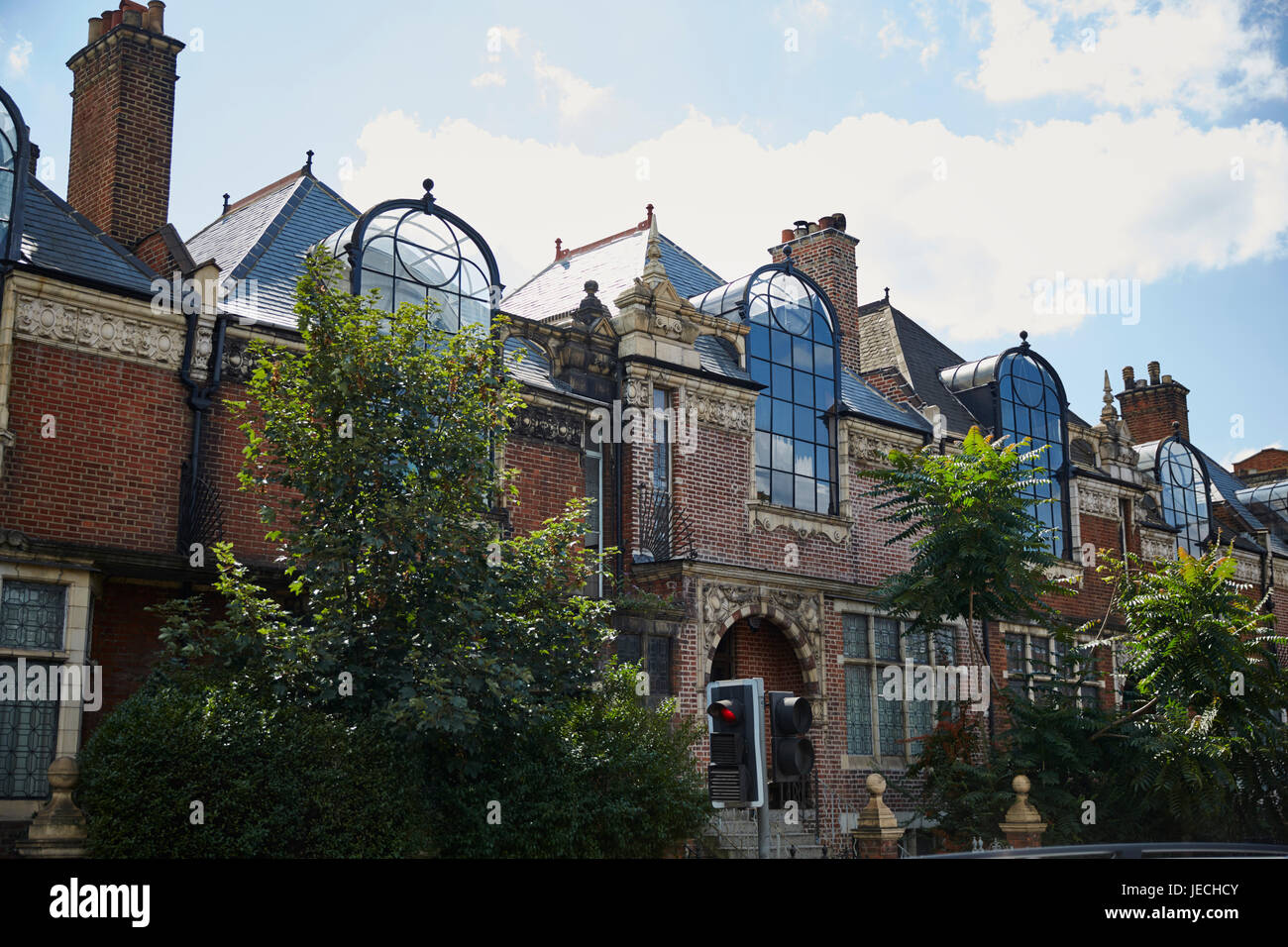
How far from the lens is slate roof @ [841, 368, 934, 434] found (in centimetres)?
2200

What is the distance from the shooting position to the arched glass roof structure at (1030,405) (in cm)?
2512

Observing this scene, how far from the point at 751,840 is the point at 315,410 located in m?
8.49

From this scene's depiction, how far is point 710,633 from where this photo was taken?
1769 cm

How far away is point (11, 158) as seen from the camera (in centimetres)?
1395

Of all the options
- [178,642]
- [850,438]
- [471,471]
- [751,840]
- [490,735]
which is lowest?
[751,840]

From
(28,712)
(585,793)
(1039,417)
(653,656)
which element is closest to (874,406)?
(1039,417)
